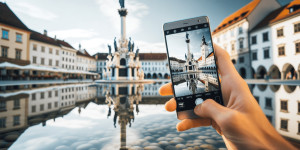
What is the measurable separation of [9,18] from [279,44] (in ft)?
162

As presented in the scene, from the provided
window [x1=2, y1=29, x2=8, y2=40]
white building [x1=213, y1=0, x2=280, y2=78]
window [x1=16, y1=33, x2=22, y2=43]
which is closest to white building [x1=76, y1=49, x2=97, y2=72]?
window [x1=16, y1=33, x2=22, y2=43]

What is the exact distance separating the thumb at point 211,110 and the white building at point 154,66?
73396 millimetres

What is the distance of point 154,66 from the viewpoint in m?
76.1

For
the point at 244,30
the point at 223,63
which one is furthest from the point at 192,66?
the point at 244,30

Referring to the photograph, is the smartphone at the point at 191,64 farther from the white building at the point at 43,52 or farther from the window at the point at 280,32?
the white building at the point at 43,52

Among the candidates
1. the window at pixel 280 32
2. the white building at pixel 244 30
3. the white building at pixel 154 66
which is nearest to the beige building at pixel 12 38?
the white building at pixel 244 30

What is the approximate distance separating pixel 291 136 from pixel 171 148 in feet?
8.25

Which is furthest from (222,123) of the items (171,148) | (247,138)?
(171,148)

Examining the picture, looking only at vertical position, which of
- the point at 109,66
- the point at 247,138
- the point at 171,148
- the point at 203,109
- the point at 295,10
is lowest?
the point at 171,148

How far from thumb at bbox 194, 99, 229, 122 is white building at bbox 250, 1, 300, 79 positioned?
28.6 m

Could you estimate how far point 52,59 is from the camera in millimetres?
46219

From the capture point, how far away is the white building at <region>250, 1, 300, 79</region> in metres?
22.1

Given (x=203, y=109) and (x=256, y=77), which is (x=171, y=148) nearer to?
(x=203, y=109)

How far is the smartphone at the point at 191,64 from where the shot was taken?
190cm
